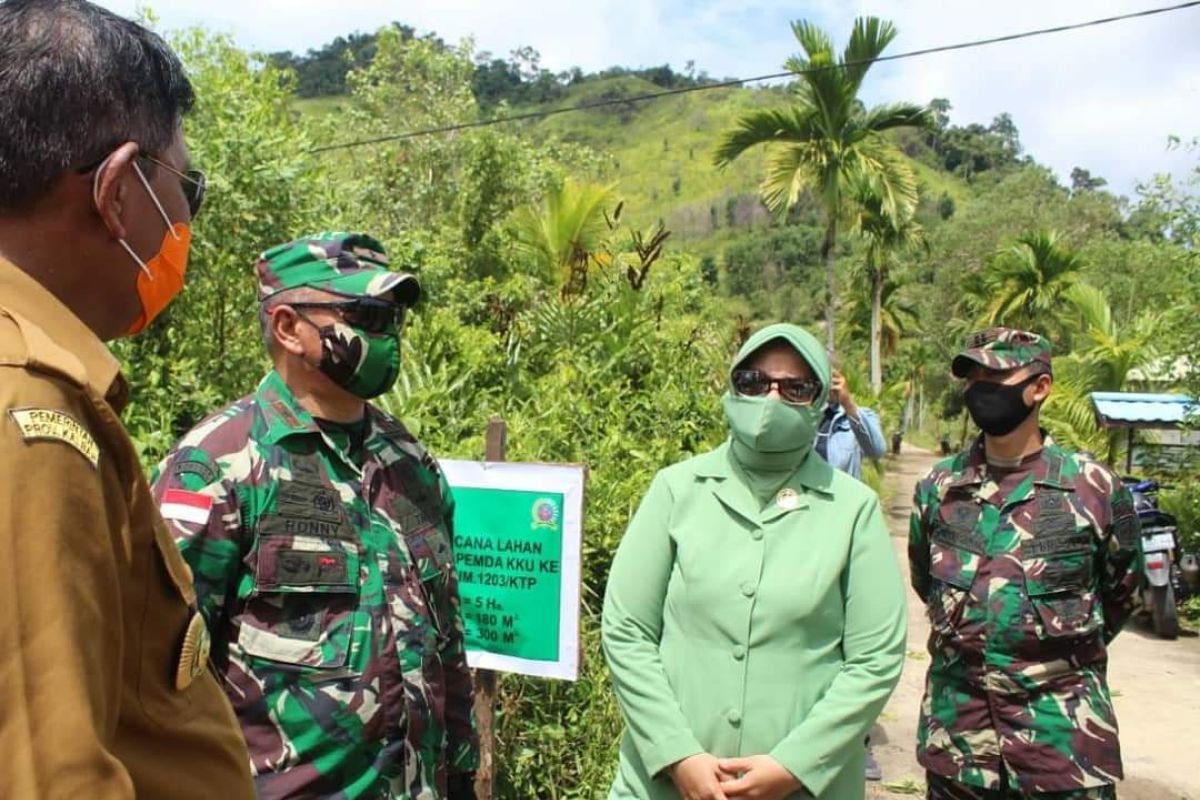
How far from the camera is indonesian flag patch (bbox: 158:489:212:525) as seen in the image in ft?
6.04

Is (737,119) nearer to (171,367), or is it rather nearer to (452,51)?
(452,51)

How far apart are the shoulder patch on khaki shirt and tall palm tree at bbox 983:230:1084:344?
2476 cm

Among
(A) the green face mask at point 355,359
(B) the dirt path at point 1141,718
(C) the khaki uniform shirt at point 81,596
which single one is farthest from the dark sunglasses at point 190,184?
(B) the dirt path at point 1141,718

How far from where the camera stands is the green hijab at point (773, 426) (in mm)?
2510

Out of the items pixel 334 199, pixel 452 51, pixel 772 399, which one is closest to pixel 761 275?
pixel 452 51

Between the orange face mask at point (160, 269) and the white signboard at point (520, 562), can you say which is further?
the white signboard at point (520, 562)

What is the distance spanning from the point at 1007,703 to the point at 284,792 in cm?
208

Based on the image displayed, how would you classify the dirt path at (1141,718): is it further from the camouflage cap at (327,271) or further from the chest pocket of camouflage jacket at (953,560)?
the camouflage cap at (327,271)

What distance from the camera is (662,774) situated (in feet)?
7.74

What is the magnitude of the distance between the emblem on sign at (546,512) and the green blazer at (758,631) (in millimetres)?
562

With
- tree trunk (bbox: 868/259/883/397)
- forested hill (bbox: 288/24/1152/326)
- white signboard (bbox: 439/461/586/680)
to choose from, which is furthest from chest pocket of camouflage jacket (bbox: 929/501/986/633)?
forested hill (bbox: 288/24/1152/326)

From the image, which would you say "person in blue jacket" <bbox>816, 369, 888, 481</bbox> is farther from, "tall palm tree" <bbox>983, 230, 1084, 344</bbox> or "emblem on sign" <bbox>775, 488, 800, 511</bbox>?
"tall palm tree" <bbox>983, 230, 1084, 344</bbox>

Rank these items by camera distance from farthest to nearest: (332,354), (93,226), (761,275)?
(761,275) < (332,354) < (93,226)

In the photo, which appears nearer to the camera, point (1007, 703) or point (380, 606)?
point (380, 606)
